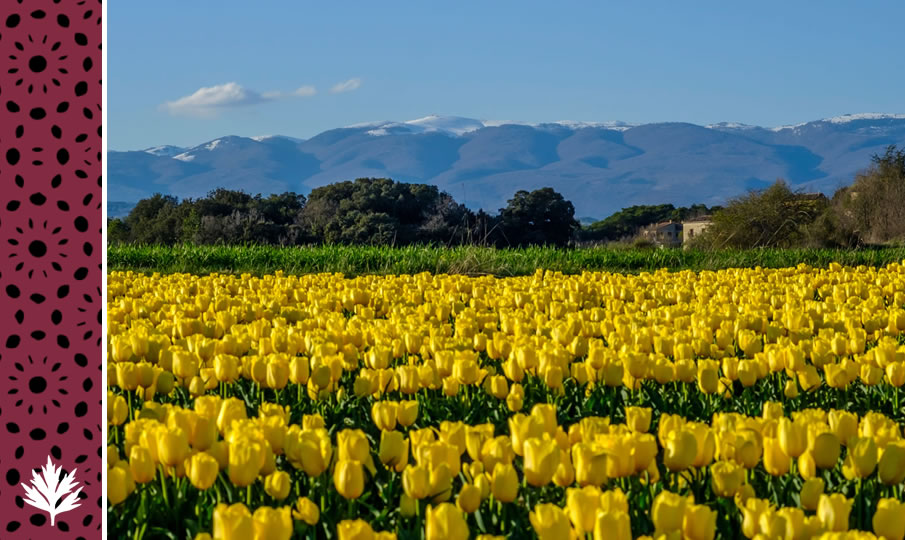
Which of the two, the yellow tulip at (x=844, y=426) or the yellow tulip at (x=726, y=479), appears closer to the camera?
the yellow tulip at (x=726, y=479)

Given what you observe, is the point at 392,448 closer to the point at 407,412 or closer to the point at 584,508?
the point at 407,412

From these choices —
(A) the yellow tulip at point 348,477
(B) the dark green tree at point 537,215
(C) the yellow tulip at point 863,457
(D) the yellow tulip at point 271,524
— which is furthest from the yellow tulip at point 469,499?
(B) the dark green tree at point 537,215

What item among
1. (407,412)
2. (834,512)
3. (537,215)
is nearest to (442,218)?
(537,215)

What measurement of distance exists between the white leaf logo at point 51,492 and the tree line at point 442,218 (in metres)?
19.4

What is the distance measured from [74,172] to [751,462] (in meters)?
2.32

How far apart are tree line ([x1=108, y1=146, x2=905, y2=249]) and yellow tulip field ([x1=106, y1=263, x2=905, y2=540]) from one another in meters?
17.4

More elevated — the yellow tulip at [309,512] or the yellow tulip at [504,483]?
the yellow tulip at [504,483]

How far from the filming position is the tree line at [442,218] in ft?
87.3

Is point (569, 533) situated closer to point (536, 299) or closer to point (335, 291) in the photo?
point (536, 299)

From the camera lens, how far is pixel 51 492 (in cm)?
288

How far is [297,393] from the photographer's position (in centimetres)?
407

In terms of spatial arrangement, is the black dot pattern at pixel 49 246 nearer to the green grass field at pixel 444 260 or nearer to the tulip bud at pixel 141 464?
the tulip bud at pixel 141 464

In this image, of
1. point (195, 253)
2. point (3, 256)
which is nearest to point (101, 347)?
point (3, 256)

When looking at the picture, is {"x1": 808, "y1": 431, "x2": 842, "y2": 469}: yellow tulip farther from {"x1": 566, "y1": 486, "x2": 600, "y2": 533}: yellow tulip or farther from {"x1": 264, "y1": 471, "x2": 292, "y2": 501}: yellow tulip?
{"x1": 264, "y1": 471, "x2": 292, "y2": 501}: yellow tulip
